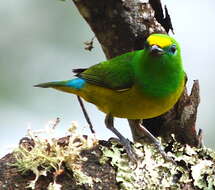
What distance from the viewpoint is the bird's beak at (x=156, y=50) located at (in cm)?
429

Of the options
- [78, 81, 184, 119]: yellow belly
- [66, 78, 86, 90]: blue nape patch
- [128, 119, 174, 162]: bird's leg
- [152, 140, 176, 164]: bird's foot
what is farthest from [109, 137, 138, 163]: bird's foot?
[66, 78, 86, 90]: blue nape patch

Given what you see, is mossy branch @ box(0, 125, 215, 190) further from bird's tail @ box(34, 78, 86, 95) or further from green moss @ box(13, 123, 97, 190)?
bird's tail @ box(34, 78, 86, 95)

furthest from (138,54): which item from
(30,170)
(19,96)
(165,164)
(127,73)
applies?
(19,96)

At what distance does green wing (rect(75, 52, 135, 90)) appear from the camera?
4492 millimetres

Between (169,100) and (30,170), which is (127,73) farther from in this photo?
(30,170)

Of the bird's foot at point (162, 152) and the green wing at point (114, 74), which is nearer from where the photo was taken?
the bird's foot at point (162, 152)

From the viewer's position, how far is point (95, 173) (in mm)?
3574

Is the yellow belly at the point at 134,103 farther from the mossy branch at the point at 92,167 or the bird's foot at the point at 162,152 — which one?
the mossy branch at the point at 92,167

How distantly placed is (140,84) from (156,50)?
11.6 inches

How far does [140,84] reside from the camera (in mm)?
4516

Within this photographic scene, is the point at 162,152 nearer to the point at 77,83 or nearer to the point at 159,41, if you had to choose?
the point at 159,41

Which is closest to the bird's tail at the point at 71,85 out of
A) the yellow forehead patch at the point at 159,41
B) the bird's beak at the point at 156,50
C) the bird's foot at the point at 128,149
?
the bird's beak at the point at 156,50

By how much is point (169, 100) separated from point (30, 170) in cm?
130

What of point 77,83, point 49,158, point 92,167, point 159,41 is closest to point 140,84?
point 159,41
